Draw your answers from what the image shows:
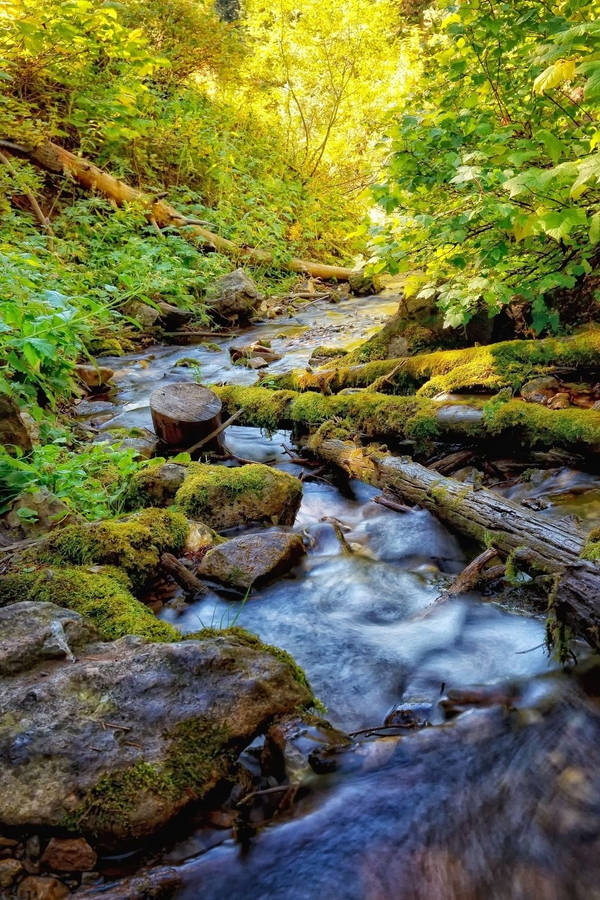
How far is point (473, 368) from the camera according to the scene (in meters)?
5.33

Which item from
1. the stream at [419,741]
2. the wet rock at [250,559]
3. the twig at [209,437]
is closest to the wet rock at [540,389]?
the stream at [419,741]

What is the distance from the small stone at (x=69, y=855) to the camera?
1594 mm

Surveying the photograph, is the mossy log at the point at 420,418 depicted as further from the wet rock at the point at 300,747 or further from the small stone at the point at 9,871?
the small stone at the point at 9,871

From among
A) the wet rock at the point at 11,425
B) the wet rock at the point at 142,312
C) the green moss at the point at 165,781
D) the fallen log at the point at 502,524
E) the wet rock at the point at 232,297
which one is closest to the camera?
the green moss at the point at 165,781

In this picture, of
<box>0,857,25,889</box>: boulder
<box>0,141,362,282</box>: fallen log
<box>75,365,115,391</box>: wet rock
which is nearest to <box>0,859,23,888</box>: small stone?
<box>0,857,25,889</box>: boulder

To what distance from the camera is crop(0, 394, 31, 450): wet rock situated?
12.4ft

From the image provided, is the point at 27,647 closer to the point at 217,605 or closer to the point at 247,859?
the point at 247,859

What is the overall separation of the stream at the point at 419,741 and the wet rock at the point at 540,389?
0.77 meters

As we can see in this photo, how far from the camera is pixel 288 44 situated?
17016mm

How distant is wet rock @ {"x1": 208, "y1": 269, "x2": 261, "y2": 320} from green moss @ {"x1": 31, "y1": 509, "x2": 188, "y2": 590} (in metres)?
8.24

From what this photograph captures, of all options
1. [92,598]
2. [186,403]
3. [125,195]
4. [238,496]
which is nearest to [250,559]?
[238,496]

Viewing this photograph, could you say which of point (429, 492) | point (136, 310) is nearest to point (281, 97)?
point (136, 310)

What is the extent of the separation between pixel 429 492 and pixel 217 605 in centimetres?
171

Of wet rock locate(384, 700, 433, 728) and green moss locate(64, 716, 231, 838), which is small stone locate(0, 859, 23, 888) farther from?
wet rock locate(384, 700, 433, 728)
